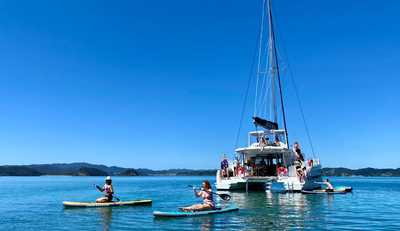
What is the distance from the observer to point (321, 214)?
78.6 feet

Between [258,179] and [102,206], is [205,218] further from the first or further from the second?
[258,179]

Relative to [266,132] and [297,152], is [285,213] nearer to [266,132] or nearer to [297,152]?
[297,152]

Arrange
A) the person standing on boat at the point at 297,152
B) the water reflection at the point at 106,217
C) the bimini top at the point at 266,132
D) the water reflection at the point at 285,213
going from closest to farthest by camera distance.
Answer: the water reflection at the point at 106,217
the water reflection at the point at 285,213
the person standing on boat at the point at 297,152
the bimini top at the point at 266,132

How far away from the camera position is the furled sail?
41891mm

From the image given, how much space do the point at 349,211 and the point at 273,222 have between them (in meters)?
7.79

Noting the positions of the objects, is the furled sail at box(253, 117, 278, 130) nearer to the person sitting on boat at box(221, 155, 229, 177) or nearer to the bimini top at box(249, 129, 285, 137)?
the bimini top at box(249, 129, 285, 137)

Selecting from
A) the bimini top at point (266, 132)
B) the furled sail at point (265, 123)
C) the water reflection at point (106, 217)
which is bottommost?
the water reflection at point (106, 217)

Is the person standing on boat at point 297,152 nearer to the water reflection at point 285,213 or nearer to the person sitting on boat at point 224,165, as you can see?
the person sitting on boat at point 224,165

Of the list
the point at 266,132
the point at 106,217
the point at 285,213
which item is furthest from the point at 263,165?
the point at 106,217

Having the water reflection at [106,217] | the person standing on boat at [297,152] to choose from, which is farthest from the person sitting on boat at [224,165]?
the water reflection at [106,217]

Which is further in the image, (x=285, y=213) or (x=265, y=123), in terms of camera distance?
(x=265, y=123)

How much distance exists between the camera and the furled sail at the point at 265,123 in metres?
41.9

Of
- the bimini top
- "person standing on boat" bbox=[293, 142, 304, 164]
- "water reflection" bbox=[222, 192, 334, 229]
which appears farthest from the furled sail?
"water reflection" bbox=[222, 192, 334, 229]

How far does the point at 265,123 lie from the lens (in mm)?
42719
